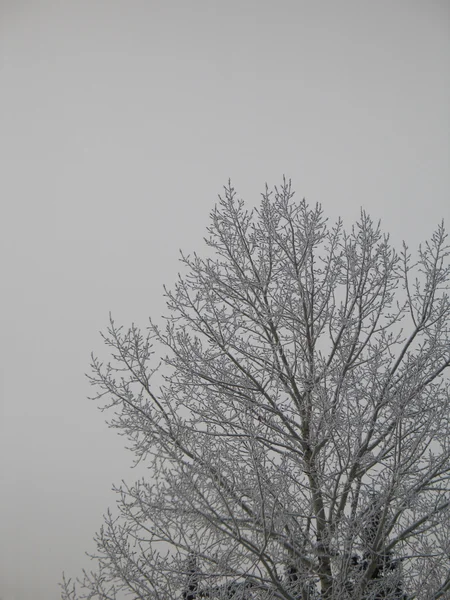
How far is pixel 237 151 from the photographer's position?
10.5 metres

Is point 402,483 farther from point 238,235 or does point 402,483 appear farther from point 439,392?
point 238,235

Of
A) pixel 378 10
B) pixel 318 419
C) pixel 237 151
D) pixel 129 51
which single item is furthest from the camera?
pixel 129 51

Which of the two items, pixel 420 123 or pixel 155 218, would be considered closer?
pixel 420 123

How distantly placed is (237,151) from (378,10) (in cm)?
298

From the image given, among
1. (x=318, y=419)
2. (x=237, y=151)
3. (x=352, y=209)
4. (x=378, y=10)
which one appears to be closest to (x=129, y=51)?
(x=237, y=151)

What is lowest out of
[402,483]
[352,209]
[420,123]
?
[402,483]

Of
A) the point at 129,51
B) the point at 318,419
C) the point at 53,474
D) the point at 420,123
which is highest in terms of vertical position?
the point at 129,51

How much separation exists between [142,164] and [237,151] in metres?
1.70

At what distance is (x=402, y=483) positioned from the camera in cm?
274

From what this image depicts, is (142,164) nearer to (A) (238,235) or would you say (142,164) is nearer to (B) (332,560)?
(A) (238,235)

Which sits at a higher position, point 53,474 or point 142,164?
point 142,164

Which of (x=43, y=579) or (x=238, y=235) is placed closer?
(x=238, y=235)

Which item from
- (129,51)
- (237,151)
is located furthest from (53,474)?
(129,51)

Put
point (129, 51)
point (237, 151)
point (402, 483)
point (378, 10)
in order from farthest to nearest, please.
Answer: point (129, 51), point (237, 151), point (378, 10), point (402, 483)
